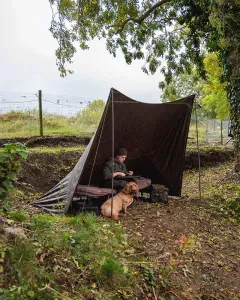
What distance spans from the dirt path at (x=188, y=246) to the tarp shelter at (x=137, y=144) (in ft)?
3.39

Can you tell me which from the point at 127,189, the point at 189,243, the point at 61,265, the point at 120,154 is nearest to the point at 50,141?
the point at 120,154

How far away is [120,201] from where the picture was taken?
599 cm

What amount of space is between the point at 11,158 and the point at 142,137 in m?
4.37

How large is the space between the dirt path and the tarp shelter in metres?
1.03

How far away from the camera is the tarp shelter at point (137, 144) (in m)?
6.31

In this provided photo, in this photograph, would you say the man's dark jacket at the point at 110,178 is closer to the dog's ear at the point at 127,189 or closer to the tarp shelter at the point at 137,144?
the dog's ear at the point at 127,189

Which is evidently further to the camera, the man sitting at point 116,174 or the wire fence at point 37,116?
the wire fence at point 37,116

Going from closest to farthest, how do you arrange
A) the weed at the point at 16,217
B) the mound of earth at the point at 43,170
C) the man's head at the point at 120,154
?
the weed at the point at 16,217
the man's head at the point at 120,154
the mound of earth at the point at 43,170

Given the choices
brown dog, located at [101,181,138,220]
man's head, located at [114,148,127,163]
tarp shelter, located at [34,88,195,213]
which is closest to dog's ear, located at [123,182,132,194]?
brown dog, located at [101,181,138,220]

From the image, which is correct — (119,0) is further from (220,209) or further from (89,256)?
(89,256)

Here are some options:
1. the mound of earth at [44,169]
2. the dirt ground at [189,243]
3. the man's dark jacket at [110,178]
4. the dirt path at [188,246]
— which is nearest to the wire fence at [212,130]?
the mound of earth at [44,169]

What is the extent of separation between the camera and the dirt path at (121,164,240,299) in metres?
3.78

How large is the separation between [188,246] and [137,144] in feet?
10.7

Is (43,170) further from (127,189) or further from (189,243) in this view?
(189,243)
